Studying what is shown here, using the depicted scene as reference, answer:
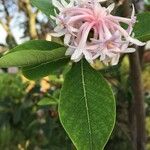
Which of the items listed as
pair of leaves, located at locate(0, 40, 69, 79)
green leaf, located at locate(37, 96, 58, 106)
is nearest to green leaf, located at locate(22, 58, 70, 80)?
pair of leaves, located at locate(0, 40, 69, 79)

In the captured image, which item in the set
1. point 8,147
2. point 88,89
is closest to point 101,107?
point 88,89

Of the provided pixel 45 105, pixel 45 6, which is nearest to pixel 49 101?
pixel 45 105

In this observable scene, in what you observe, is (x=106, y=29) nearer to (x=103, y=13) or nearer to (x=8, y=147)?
(x=103, y=13)

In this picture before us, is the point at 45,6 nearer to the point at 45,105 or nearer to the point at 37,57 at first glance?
the point at 37,57

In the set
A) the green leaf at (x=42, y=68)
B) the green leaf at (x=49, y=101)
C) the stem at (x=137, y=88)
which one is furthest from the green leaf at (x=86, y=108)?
the green leaf at (x=49, y=101)

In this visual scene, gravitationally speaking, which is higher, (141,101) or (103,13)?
(103,13)

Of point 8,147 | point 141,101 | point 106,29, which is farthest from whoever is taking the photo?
point 8,147
